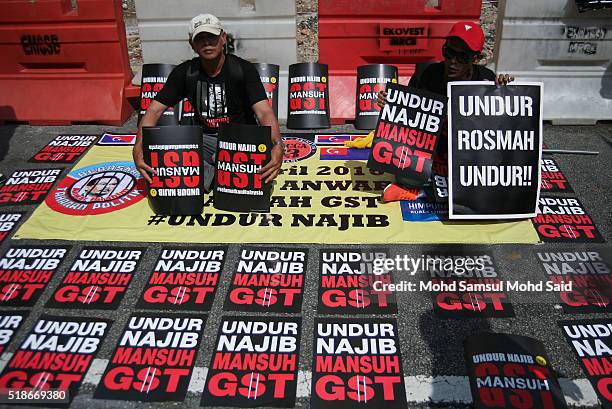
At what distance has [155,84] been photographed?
6.30 m

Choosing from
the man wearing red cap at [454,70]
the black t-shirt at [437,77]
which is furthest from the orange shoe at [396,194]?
the black t-shirt at [437,77]

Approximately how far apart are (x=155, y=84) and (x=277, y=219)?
110 inches

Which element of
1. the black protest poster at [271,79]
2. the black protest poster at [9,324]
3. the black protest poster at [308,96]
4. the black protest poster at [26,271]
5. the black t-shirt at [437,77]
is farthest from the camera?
the black protest poster at [308,96]

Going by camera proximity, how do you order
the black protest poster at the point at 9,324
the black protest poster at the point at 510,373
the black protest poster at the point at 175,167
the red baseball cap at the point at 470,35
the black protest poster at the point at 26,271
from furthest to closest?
the black protest poster at the point at 175,167, the red baseball cap at the point at 470,35, the black protest poster at the point at 26,271, the black protest poster at the point at 9,324, the black protest poster at the point at 510,373

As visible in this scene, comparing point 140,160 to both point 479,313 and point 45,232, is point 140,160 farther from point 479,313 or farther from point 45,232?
point 479,313

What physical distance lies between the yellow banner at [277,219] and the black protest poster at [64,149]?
0.54 metres

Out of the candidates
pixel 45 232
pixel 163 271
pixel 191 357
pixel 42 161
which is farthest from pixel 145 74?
pixel 191 357

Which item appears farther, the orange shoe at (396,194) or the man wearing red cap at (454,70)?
the orange shoe at (396,194)

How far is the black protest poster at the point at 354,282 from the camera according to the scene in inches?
143

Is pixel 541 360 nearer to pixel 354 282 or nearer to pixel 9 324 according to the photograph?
pixel 354 282

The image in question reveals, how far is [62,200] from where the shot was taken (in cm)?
509

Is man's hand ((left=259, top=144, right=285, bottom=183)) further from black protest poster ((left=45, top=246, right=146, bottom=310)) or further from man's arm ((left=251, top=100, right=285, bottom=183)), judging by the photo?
black protest poster ((left=45, top=246, right=146, bottom=310))

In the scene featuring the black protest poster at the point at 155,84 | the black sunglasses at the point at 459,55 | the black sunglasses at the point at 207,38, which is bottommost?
the black protest poster at the point at 155,84

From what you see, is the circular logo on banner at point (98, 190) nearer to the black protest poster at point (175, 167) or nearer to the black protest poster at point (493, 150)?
the black protest poster at point (175, 167)
